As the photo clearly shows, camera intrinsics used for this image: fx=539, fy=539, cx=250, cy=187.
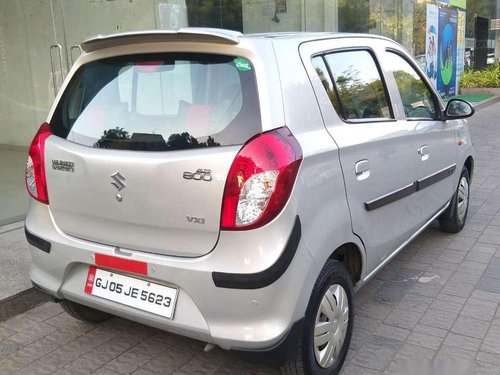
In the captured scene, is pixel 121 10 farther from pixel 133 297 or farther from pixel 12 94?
pixel 133 297

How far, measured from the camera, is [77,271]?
8.70 feet

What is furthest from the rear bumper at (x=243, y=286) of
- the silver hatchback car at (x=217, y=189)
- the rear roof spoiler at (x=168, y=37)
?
the rear roof spoiler at (x=168, y=37)

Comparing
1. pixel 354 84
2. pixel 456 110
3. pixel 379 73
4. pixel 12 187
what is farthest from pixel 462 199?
pixel 12 187

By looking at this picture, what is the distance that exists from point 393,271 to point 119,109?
2.50 metres

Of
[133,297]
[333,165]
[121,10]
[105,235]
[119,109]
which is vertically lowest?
[133,297]

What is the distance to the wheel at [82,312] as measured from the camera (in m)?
3.14

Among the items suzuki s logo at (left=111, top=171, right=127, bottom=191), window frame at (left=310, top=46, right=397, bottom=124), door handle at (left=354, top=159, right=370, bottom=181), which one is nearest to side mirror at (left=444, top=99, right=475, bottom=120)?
window frame at (left=310, top=46, right=397, bottom=124)

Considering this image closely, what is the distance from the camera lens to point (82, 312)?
3.21 meters

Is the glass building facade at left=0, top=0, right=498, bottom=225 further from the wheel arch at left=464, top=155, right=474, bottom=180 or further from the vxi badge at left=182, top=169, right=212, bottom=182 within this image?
the wheel arch at left=464, top=155, right=474, bottom=180

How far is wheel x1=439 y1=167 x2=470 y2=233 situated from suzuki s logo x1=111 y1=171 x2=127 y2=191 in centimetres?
320

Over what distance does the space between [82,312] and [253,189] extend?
162 cm

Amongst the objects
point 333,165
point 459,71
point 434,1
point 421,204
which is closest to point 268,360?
point 333,165

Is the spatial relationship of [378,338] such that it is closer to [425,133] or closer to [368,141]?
[368,141]

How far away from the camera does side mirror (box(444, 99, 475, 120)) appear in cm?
414
